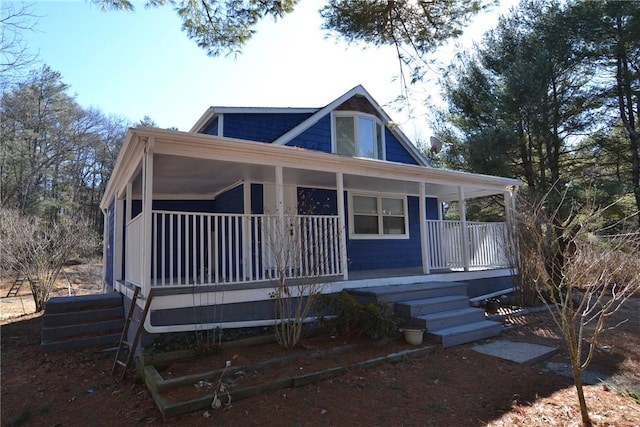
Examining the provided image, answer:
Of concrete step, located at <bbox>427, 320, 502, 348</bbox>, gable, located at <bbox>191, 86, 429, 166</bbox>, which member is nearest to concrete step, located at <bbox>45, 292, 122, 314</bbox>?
gable, located at <bbox>191, 86, 429, 166</bbox>

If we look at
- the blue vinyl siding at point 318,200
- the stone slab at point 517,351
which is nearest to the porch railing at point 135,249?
the blue vinyl siding at point 318,200

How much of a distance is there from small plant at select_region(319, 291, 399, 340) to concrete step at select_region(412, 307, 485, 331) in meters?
0.45

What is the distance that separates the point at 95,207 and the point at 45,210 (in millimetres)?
4314

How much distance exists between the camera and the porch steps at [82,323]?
20.9 feet

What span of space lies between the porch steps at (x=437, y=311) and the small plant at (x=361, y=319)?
0.34 meters

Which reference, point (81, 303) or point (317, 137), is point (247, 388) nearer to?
point (81, 303)

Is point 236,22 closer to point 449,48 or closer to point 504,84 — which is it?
point 449,48

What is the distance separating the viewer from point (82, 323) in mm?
6812

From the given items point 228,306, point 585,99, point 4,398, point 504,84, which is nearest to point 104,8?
point 228,306

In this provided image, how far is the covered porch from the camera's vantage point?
208 inches

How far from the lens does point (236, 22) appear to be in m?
5.96

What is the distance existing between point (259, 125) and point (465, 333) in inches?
285

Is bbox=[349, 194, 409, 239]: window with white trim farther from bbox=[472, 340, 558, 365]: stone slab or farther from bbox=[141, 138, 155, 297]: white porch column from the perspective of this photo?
bbox=[141, 138, 155, 297]: white porch column

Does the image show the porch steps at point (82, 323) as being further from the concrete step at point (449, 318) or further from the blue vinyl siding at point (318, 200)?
the concrete step at point (449, 318)
